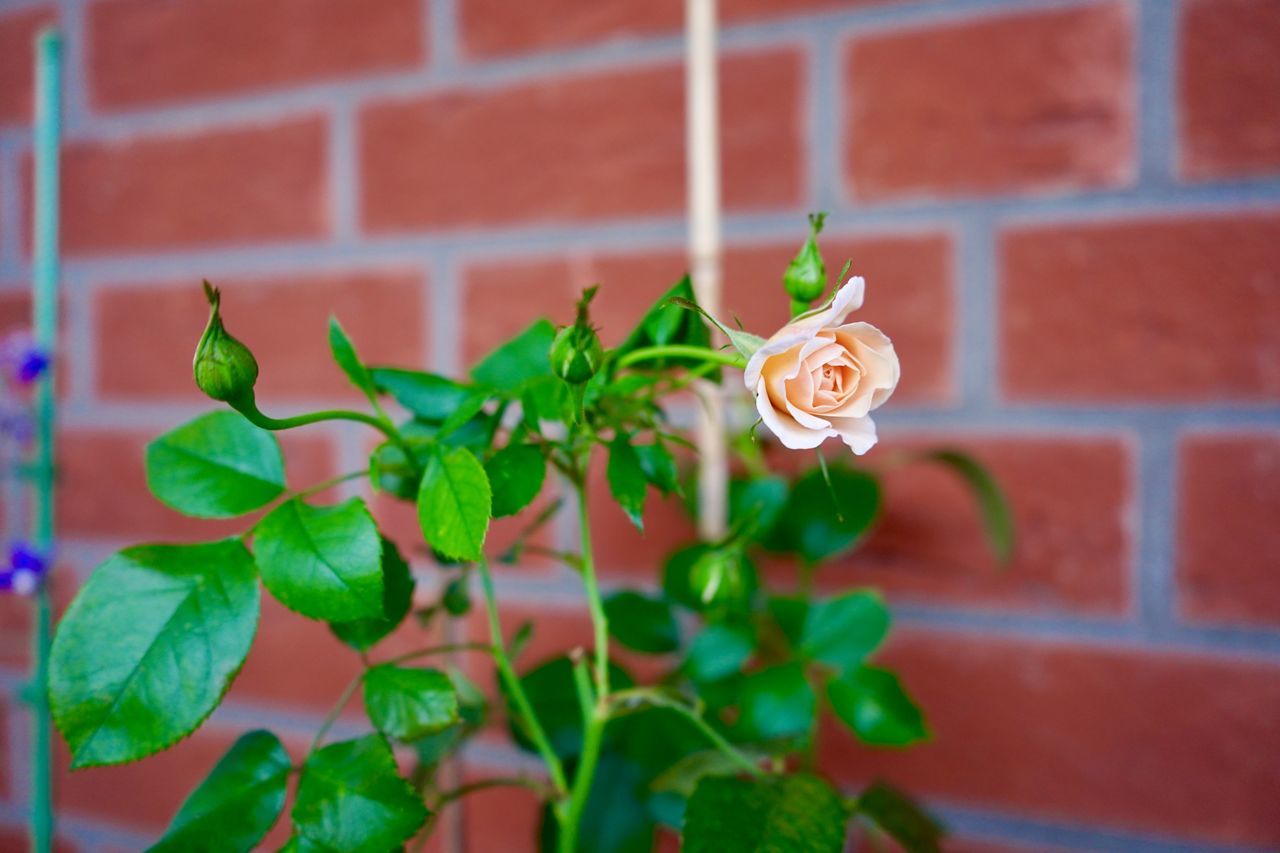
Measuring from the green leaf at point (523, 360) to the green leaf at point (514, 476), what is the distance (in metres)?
0.04

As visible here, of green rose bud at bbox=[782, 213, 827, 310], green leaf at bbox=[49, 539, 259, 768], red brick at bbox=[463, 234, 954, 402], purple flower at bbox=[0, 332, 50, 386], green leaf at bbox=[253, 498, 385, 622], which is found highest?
red brick at bbox=[463, 234, 954, 402]

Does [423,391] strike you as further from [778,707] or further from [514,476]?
[778,707]

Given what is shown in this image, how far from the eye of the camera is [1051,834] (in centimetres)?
52

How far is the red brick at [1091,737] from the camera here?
1.60 feet

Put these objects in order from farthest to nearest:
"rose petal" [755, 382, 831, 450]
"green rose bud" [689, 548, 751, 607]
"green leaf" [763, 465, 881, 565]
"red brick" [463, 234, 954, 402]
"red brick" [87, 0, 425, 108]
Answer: "red brick" [87, 0, 425, 108] < "red brick" [463, 234, 954, 402] < "green leaf" [763, 465, 881, 565] < "green rose bud" [689, 548, 751, 607] < "rose petal" [755, 382, 831, 450]

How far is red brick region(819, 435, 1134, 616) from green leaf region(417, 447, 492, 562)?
318 mm

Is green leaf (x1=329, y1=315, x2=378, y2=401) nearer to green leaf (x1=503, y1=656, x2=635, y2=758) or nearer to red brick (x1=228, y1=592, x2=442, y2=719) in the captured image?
green leaf (x1=503, y1=656, x2=635, y2=758)

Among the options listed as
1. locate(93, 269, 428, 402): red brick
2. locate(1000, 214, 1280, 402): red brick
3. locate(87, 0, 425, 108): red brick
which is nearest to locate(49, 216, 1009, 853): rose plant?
locate(1000, 214, 1280, 402): red brick

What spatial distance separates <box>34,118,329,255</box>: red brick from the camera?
683 mm

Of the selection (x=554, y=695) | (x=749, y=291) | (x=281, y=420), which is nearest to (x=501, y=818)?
(x=554, y=695)

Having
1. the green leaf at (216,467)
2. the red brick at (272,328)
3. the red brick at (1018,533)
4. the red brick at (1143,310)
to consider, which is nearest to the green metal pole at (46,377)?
the green leaf at (216,467)

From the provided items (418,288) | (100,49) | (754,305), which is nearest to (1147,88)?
(754,305)

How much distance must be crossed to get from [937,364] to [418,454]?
0.35 m

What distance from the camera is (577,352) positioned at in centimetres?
22
